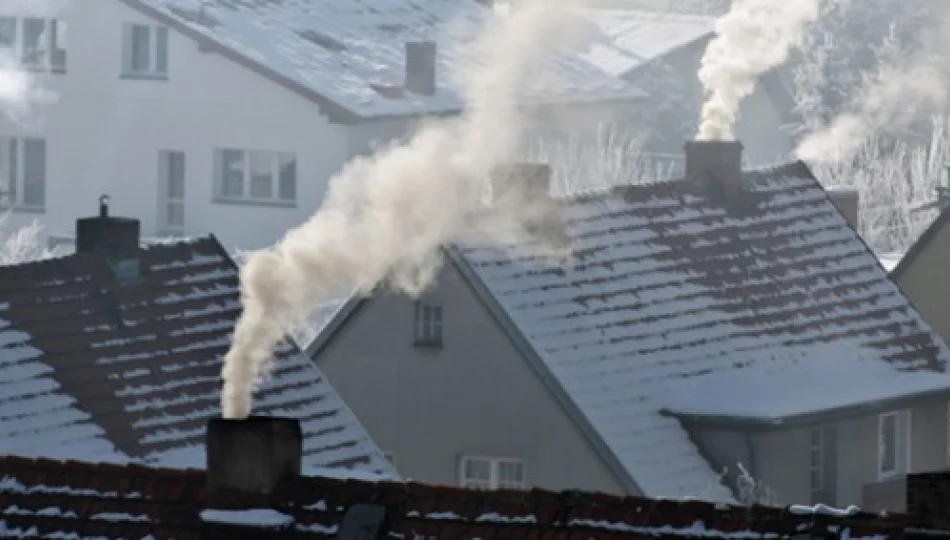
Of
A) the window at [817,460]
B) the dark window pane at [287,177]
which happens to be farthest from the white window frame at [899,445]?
the dark window pane at [287,177]

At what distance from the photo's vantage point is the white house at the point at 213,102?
58156 millimetres

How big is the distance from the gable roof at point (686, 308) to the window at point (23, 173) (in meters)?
25.2

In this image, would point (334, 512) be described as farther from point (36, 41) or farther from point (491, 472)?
point (36, 41)

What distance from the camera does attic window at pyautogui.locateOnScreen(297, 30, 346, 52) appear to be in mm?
60681

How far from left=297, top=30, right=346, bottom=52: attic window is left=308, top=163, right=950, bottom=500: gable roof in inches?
862

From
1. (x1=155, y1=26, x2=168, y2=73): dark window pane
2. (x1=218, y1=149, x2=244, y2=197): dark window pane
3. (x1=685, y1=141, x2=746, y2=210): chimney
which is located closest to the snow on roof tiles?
(x1=685, y1=141, x2=746, y2=210): chimney

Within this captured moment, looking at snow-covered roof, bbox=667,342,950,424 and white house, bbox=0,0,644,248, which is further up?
white house, bbox=0,0,644,248

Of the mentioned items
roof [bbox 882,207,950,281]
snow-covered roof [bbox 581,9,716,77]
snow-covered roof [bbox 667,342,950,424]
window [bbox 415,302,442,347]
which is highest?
snow-covered roof [bbox 581,9,716,77]

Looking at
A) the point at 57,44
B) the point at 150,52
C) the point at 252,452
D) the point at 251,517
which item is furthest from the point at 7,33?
the point at 251,517

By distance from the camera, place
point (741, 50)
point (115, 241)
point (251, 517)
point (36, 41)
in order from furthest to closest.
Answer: point (36, 41) → point (741, 50) → point (115, 241) → point (251, 517)

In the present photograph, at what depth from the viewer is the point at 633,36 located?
77.4 metres

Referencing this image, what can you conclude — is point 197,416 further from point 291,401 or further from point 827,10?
point 827,10

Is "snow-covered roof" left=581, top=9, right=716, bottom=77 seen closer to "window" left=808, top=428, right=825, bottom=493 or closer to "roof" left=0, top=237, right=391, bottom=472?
"window" left=808, top=428, right=825, bottom=493

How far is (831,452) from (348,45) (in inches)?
1043
